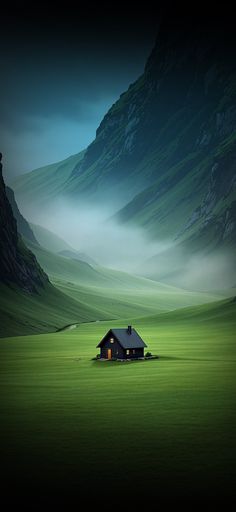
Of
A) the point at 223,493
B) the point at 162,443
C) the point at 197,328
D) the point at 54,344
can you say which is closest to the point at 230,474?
the point at 223,493

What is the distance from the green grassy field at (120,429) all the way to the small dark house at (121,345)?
27.8 ft

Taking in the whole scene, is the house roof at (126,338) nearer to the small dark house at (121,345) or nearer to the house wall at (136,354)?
the small dark house at (121,345)

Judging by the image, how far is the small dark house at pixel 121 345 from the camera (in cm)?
10506

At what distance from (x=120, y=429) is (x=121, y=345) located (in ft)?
186

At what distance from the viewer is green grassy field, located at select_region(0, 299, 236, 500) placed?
34219mm

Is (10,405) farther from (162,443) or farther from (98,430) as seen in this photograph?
(162,443)

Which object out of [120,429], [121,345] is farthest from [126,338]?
[120,429]

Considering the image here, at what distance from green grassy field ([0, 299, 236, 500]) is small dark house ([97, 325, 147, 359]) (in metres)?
8.47

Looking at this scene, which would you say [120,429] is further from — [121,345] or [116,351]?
[116,351]

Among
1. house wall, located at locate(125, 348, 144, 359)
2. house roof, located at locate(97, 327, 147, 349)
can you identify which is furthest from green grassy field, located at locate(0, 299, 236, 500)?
house wall, located at locate(125, 348, 144, 359)

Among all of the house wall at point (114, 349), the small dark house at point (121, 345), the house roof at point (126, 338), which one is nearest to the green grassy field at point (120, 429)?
the house roof at point (126, 338)

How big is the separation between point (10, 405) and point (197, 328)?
134 metres

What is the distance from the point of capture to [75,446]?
1660 inches

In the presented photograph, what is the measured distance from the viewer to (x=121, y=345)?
342 ft
